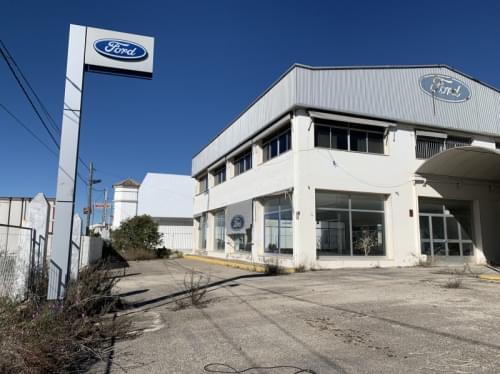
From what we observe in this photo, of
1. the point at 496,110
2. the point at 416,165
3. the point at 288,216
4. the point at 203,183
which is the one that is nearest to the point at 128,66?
the point at 288,216

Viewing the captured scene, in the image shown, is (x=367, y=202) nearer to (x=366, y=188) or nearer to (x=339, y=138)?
(x=366, y=188)

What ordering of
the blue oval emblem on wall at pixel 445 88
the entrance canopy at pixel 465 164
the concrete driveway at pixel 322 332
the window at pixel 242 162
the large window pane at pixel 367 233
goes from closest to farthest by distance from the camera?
1. the concrete driveway at pixel 322 332
2. the entrance canopy at pixel 465 164
3. the large window pane at pixel 367 233
4. the blue oval emblem on wall at pixel 445 88
5. the window at pixel 242 162

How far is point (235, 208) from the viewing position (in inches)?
912

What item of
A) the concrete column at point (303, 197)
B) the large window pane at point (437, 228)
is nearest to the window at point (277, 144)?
the concrete column at point (303, 197)

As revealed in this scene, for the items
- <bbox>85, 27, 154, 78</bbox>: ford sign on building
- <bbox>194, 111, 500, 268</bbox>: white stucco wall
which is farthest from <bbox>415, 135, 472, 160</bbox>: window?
<bbox>85, 27, 154, 78</bbox>: ford sign on building

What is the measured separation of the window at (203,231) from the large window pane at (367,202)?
1539 centimetres

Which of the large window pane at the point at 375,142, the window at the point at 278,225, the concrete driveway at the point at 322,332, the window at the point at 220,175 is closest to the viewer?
the concrete driveway at the point at 322,332

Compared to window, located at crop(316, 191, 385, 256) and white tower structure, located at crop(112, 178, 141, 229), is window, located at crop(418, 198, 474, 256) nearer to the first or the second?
window, located at crop(316, 191, 385, 256)

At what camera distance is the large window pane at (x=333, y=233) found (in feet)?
53.0

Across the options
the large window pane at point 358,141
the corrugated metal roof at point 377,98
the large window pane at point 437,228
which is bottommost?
the large window pane at point 437,228

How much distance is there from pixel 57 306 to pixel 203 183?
26888 millimetres

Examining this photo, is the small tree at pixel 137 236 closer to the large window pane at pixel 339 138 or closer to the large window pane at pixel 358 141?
the large window pane at pixel 339 138

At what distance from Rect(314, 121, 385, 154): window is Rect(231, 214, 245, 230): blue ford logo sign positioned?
24.1 ft

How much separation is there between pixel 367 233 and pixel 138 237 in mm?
18170
